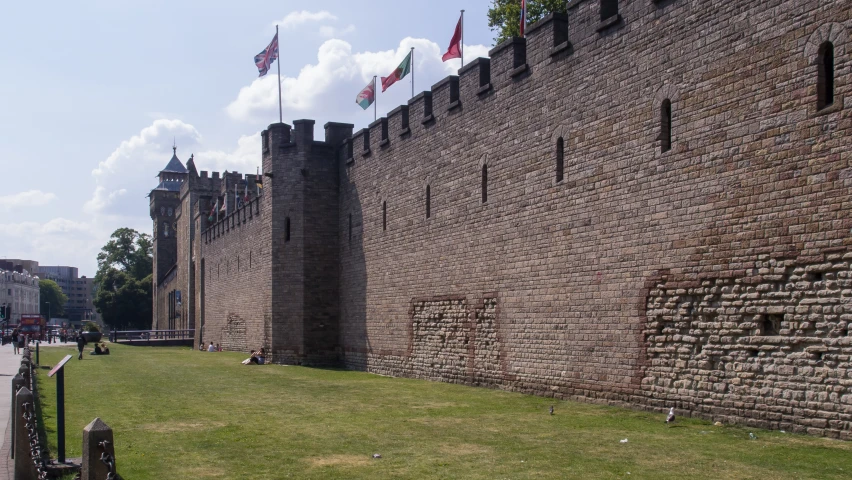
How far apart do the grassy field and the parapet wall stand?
89 centimetres

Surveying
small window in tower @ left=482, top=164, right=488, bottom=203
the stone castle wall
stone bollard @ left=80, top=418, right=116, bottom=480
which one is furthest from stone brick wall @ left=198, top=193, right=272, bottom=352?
stone bollard @ left=80, top=418, right=116, bottom=480

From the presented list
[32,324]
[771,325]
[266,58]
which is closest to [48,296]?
[32,324]

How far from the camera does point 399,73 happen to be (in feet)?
81.4

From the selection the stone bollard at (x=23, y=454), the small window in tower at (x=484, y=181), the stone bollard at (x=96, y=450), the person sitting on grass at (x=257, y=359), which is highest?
the small window in tower at (x=484, y=181)

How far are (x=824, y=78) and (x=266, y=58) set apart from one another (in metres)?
23.4

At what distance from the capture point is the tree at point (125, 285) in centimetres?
9075

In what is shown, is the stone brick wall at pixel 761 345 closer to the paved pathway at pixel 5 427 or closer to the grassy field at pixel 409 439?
the grassy field at pixel 409 439

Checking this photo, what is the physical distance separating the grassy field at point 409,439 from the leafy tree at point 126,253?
297 ft

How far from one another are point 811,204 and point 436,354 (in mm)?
11866

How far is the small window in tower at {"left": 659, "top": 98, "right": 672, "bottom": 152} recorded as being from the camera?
14.1 m

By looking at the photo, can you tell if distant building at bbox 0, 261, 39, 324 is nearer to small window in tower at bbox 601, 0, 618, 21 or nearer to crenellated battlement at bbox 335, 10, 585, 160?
crenellated battlement at bbox 335, 10, 585, 160

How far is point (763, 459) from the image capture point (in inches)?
379

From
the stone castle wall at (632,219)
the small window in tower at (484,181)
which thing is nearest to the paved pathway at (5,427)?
the stone castle wall at (632,219)

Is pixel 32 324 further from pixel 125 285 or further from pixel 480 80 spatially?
pixel 480 80
